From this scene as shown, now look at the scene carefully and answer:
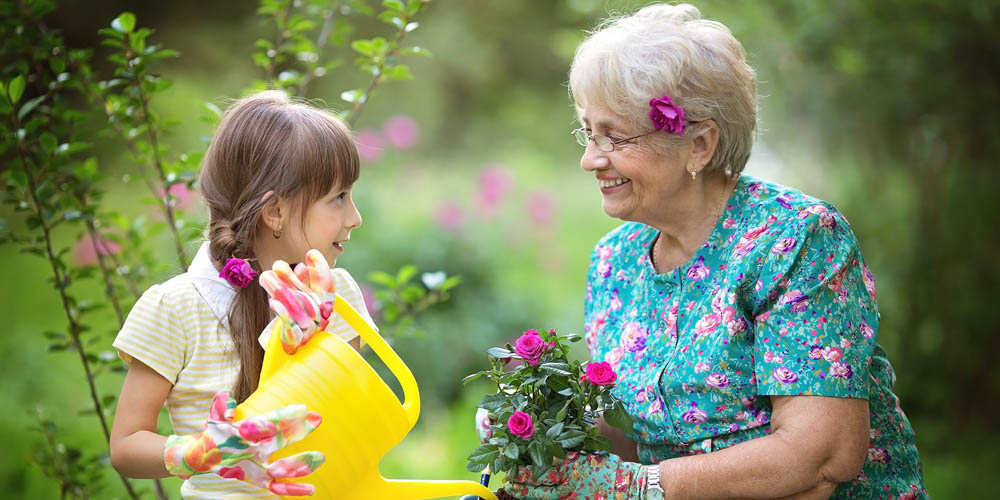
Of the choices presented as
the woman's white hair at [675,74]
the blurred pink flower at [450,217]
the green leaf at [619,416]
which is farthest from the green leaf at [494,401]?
the blurred pink flower at [450,217]

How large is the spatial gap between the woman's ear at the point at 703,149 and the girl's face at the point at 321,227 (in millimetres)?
791

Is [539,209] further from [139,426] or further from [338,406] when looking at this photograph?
[338,406]

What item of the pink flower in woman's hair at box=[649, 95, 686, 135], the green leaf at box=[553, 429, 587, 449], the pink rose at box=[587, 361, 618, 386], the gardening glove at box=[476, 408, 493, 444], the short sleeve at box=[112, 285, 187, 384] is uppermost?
the pink flower in woman's hair at box=[649, 95, 686, 135]

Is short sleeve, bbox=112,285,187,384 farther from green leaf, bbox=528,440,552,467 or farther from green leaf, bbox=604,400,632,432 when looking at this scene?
green leaf, bbox=604,400,632,432

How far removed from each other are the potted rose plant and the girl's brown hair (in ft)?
1.42

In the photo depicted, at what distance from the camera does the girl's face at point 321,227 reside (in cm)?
178

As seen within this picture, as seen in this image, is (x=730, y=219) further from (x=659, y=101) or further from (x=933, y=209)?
(x=933, y=209)

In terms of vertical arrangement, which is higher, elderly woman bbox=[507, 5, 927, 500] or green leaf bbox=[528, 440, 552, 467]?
elderly woman bbox=[507, 5, 927, 500]

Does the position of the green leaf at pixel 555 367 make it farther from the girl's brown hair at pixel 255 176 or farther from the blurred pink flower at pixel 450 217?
the blurred pink flower at pixel 450 217

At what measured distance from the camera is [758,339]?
188cm

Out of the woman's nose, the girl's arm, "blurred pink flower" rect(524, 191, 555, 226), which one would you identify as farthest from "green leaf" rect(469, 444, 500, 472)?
"blurred pink flower" rect(524, 191, 555, 226)

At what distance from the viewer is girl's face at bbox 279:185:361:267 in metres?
1.78

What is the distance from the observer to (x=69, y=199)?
7.69ft

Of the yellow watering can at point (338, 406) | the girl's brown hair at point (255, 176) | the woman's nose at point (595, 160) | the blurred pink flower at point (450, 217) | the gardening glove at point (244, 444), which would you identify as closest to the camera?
the gardening glove at point (244, 444)
